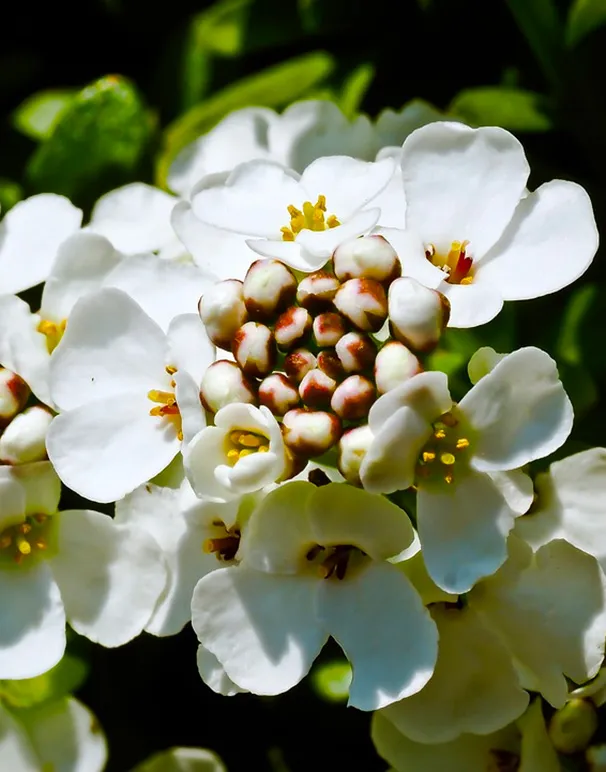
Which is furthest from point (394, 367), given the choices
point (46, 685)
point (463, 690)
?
point (46, 685)

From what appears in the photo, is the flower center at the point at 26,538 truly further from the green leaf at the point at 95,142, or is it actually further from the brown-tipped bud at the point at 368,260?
the green leaf at the point at 95,142

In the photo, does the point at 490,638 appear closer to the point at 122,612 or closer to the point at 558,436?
the point at 558,436

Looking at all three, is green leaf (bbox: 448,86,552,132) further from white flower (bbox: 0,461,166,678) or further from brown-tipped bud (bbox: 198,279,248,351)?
white flower (bbox: 0,461,166,678)

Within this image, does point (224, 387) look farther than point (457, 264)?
No

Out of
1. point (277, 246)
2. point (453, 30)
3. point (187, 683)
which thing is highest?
point (277, 246)

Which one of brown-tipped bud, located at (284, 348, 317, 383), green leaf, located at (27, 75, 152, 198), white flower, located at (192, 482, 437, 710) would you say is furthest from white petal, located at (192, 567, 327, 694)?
green leaf, located at (27, 75, 152, 198)

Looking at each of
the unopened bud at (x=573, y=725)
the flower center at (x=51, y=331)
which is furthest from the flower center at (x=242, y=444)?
→ the unopened bud at (x=573, y=725)

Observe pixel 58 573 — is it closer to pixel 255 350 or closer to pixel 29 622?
pixel 29 622

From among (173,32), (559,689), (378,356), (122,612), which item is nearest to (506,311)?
(378,356)
